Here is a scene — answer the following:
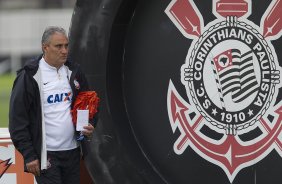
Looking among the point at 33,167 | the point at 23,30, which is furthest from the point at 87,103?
the point at 23,30

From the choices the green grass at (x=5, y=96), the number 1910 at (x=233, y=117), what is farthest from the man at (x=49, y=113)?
the green grass at (x=5, y=96)

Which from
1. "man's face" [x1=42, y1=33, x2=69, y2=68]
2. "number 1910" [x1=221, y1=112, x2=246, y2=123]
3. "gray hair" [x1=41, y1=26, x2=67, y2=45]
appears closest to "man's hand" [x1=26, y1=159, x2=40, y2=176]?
"man's face" [x1=42, y1=33, x2=69, y2=68]

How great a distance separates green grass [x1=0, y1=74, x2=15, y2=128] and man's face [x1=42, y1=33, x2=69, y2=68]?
347 inches

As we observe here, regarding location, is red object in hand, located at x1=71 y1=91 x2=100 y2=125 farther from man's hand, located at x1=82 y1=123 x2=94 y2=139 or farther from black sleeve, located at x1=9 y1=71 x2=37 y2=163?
black sleeve, located at x1=9 y1=71 x2=37 y2=163

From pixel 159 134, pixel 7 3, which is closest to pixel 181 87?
pixel 159 134

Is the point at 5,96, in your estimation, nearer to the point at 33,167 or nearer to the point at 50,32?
the point at 50,32

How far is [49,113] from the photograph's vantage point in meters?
4.46

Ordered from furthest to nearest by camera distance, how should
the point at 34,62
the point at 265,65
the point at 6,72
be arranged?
1. the point at 6,72
2. the point at 34,62
3. the point at 265,65

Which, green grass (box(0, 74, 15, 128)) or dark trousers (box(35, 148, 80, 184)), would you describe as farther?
green grass (box(0, 74, 15, 128))

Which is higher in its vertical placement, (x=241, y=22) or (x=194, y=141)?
(x=241, y=22)

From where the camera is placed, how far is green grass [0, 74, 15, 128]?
581 inches

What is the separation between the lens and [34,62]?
4.46m

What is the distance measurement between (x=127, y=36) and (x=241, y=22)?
59 centimetres

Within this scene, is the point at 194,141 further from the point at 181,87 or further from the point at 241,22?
the point at 241,22
